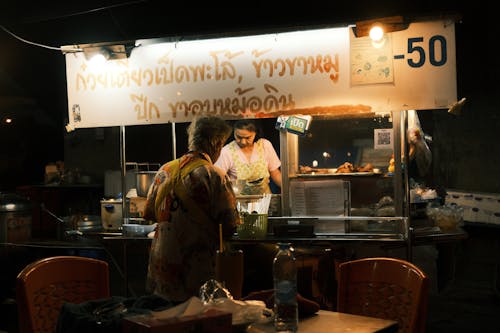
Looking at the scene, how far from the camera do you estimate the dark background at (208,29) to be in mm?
10461

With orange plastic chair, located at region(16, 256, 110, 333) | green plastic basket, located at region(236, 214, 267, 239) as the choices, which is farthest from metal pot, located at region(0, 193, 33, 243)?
orange plastic chair, located at region(16, 256, 110, 333)

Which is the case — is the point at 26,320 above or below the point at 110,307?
below

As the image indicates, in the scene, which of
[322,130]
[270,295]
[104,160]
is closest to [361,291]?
[270,295]

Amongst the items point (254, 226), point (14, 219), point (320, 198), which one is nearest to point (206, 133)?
point (254, 226)

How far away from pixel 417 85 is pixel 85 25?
9247mm

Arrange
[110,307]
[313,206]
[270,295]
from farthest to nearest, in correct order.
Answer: [313,206] → [270,295] → [110,307]

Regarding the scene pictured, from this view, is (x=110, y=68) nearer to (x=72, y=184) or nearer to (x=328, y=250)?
(x=328, y=250)

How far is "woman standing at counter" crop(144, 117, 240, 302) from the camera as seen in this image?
13.2ft

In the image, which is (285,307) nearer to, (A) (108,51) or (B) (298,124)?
(B) (298,124)

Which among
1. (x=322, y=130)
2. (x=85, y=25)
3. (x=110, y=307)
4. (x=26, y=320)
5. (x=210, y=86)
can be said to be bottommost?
(x=26, y=320)

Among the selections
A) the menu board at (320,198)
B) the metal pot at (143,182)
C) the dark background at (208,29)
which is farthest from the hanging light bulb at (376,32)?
the dark background at (208,29)

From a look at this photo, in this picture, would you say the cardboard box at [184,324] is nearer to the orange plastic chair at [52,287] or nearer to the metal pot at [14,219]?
the orange plastic chair at [52,287]

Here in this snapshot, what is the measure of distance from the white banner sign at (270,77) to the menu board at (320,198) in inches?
34.4

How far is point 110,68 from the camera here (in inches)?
222
